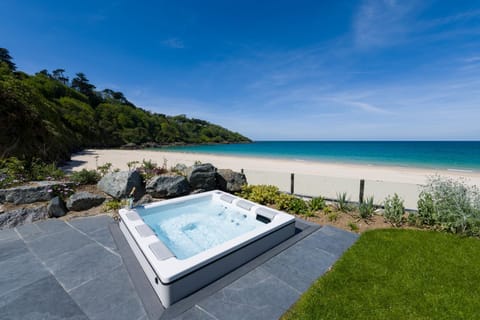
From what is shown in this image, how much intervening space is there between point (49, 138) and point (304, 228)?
529 inches

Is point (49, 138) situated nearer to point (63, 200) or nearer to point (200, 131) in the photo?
point (63, 200)

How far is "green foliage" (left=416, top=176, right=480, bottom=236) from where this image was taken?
3789 millimetres

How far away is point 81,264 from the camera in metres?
2.82

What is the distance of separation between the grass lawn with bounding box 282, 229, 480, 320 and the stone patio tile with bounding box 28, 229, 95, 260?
3707 millimetres

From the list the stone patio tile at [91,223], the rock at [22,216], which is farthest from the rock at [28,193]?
the stone patio tile at [91,223]

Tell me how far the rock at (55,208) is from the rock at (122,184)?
3.37 feet

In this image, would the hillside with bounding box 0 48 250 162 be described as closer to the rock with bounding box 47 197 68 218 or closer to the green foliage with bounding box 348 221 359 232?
the rock with bounding box 47 197 68 218

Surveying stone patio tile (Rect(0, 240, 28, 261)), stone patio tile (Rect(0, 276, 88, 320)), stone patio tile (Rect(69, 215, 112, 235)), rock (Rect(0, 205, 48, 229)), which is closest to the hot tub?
stone patio tile (Rect(69, 215, 112, 235))

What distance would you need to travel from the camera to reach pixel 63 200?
475 cm

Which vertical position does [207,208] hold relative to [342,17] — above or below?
below

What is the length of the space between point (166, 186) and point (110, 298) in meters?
3.63

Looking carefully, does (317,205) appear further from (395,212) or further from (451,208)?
(451,208)

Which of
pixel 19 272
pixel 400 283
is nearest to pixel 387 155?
pixel 400 283

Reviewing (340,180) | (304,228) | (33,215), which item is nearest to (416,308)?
(304,228)
